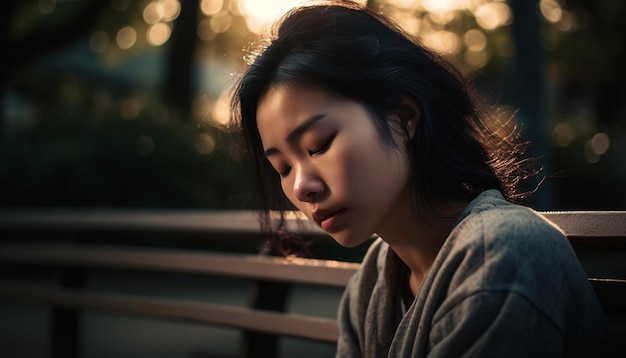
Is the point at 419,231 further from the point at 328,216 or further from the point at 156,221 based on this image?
the point at 156,221

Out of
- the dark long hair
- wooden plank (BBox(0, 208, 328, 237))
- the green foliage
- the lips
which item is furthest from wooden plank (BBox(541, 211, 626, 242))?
the green foliage

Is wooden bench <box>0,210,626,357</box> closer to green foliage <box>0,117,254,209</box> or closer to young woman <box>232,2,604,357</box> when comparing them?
young woman <box>232,2,604,357</box>

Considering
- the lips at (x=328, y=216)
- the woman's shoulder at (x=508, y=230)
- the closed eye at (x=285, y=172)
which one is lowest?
the lips at (x=328, y=216)

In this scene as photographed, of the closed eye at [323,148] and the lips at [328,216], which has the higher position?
the closed eye at [323,148]

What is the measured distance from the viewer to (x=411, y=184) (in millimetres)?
2010

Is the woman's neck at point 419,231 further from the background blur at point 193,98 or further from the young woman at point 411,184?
the background blur at point 193,98

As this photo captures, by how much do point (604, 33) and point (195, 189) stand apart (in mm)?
15745

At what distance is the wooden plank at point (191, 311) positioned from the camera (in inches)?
118

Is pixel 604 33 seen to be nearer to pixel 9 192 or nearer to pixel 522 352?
pixel 9 192

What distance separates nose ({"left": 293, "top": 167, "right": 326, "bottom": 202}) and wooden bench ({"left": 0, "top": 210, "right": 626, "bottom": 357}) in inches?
25.6

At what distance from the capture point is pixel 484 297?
5.41 ft

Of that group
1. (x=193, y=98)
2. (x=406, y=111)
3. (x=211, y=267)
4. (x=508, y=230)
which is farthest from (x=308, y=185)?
(x=193, y=98)

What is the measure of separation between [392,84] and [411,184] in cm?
24

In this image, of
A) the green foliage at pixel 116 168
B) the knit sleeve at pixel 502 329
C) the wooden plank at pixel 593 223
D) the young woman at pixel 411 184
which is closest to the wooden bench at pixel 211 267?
the wooden plank at pixel 593 223
